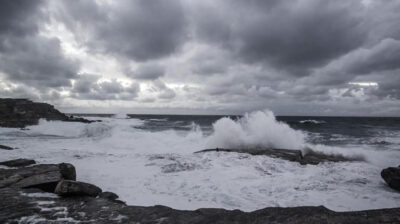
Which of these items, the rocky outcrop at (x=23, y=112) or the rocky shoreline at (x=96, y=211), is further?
the rocky outcrop at (x=23, y=112)

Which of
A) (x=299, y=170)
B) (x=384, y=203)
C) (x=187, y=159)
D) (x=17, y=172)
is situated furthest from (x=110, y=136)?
(x=384, y=203)

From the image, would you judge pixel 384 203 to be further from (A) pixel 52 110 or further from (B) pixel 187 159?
(A) pixel 52 110

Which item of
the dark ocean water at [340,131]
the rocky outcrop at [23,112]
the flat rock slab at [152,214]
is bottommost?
the dark ocean water at [340,131]

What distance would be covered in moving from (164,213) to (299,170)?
7587 millimetres

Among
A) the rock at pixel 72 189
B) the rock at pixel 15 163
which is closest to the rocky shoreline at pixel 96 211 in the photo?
the rock at pixel 72 189

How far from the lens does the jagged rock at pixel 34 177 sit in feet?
17.7

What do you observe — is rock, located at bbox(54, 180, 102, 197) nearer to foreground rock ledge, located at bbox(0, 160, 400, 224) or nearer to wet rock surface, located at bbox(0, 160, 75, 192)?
foreground rock ledge, located at bbox(0, 160, 400, 224)

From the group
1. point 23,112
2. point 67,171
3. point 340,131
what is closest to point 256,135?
point 67,171

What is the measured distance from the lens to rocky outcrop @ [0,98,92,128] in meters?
30.0

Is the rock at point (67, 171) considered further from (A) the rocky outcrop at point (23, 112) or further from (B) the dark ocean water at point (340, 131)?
(A) the rocky outcrop at point (23, 112)

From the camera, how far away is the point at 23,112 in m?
34.6

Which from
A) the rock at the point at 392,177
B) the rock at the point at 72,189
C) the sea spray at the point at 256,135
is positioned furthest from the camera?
the sea spray at the point at 256,135

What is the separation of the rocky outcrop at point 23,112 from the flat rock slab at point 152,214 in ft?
100

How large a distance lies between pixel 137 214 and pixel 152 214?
26 cm
